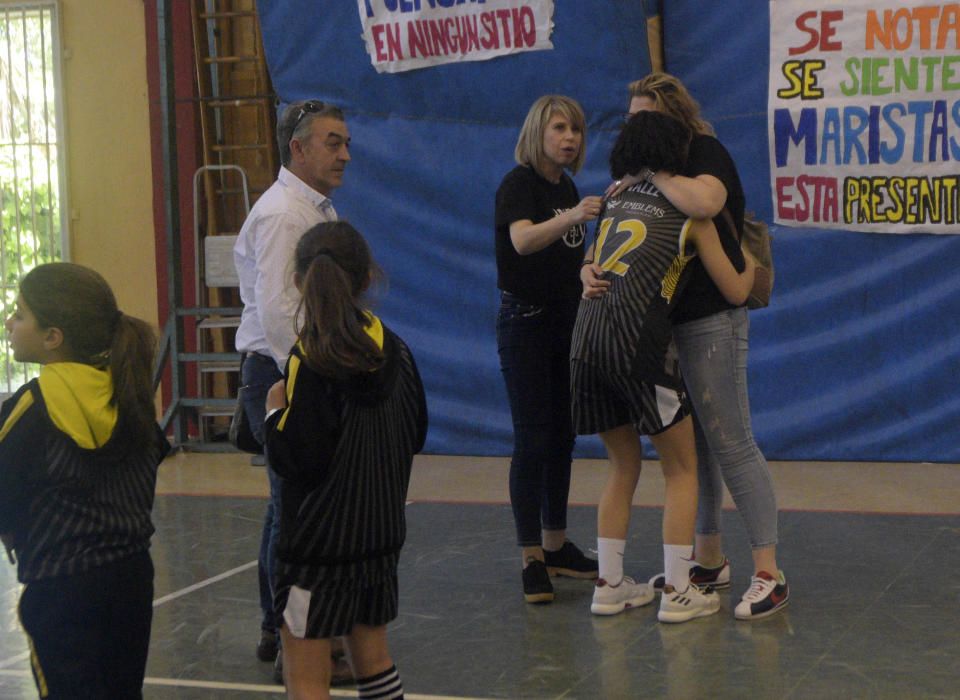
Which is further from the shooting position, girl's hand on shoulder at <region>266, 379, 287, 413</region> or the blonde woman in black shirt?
the blonde woman in black shirt

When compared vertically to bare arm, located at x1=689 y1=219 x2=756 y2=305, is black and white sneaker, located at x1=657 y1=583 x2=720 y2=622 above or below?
below

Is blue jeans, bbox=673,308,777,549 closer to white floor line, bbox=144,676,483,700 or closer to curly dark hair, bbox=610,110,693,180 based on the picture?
curly dark hair, bbox=610,110,693,180

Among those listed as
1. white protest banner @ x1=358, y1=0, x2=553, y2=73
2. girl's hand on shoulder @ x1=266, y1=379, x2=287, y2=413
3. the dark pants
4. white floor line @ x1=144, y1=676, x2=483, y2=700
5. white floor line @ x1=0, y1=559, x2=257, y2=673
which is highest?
white protest banner @ x1=358, y1=0, x2=553, y2=73

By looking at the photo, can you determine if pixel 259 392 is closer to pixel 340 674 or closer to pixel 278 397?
pixel 340 674

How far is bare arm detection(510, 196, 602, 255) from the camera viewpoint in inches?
162

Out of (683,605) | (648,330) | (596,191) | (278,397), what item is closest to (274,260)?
(278,397)

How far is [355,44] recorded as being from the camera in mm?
7461

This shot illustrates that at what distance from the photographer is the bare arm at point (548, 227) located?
4.11 m

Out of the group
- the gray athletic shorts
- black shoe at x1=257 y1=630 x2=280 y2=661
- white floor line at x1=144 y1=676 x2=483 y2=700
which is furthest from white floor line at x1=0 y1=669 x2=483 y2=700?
the gray athletic shorts

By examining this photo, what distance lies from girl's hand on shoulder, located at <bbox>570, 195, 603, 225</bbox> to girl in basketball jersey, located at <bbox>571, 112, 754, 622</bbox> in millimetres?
34

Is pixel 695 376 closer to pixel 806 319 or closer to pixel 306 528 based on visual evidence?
pixel 306 528

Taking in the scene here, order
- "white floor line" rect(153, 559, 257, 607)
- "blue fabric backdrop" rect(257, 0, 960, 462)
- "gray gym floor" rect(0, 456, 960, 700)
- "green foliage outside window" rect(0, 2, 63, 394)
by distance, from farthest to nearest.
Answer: "green foliage outside window" rect(0, 2, 63, 394)
"blue fabric backdrop" rect(257, 0, 960, 462)
"white floor line" rect(153, 559, 257, 607)
"gray gym floor" rect(0, 456, 960, 700)

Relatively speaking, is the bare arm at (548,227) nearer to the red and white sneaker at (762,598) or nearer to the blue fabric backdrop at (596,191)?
the red and white sneaker at (762,598)

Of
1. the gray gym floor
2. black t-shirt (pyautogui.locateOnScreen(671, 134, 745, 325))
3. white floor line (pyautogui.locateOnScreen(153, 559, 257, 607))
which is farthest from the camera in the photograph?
white floor line (pyautogui.locateOnScreen(153, 559, 257, 607))
